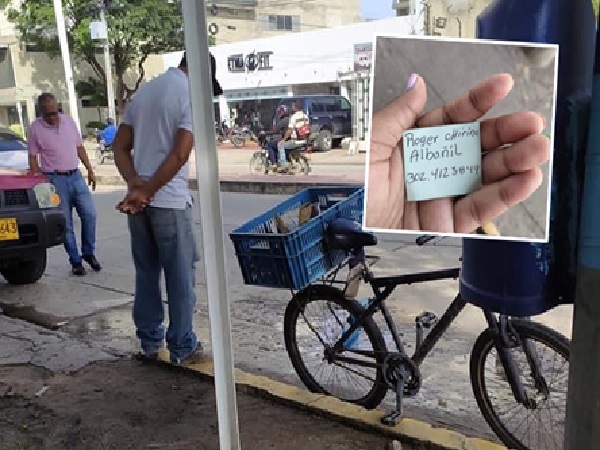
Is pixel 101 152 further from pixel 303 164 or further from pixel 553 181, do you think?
pixel 553 181

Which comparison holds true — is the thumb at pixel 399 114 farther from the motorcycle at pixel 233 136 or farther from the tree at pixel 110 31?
the motorcycle at pixel 233 136

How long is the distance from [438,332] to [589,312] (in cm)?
137

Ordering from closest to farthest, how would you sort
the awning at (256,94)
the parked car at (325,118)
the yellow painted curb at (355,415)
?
the yellow painted curb at (355,415) → the parked car at (325,118) → the awning at (256,94)

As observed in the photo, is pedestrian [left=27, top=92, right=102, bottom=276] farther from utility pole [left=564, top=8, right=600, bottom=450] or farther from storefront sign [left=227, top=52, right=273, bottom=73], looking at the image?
storefront sign [left=227, top=52, right=273, bottom=73]

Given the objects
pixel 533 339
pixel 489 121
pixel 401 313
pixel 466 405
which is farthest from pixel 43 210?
pixel 489 121

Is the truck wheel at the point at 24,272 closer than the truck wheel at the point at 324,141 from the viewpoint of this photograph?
Yes

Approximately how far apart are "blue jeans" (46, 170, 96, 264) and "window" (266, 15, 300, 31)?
19.1 metres

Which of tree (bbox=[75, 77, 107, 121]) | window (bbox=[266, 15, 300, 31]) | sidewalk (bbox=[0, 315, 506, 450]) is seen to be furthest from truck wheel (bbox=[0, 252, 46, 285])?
tree (bbox=[75, 77, 107, 121])

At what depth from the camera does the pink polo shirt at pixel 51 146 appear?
218 inches

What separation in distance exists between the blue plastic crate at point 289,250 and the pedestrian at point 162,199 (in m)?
0.53

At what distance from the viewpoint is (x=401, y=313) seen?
14.4 feet

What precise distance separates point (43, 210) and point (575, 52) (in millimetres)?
4542

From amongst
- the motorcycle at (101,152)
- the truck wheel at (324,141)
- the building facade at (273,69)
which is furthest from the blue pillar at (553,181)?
the building facade at (273,69)

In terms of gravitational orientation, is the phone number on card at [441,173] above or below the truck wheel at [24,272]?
above
